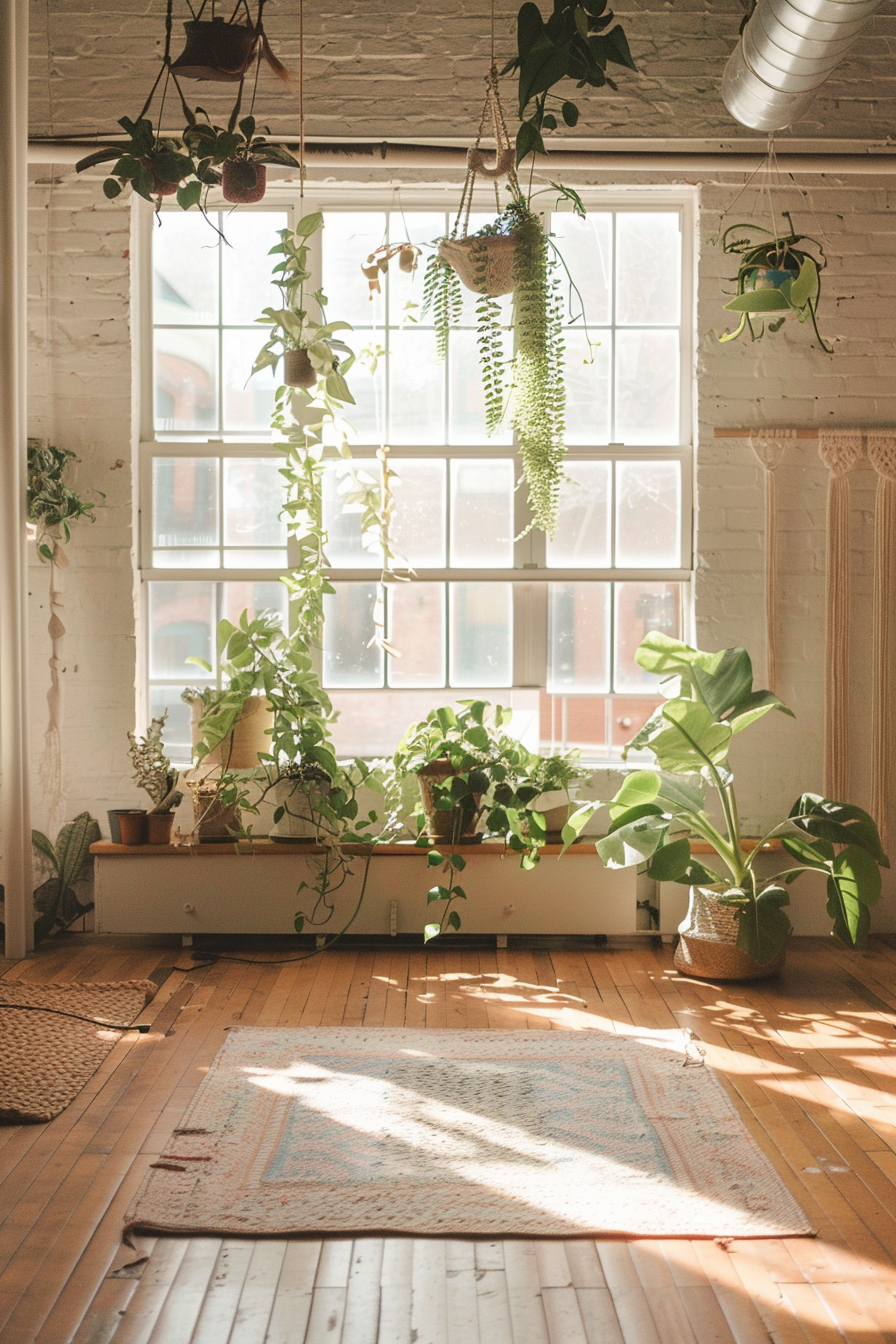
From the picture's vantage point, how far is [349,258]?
520cm

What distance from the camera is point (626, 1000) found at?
4152 mm

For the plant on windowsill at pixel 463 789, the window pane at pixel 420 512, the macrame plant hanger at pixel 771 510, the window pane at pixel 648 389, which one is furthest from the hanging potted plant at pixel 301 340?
the macrame plant hanger at pixel 771 510

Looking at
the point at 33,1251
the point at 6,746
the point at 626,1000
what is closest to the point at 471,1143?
the point at 33,1251

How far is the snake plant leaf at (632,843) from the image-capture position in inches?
Answer: 169

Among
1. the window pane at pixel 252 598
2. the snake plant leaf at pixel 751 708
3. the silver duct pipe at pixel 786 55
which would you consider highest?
the silver duct pipe at pixel 786 55

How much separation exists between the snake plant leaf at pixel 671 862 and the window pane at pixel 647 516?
1.43 meters

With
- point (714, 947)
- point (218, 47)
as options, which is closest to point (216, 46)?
point (218, 47)

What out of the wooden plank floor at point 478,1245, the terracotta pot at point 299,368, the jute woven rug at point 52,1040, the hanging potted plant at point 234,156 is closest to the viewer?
Result: the wooden plank floor at point 478,1245

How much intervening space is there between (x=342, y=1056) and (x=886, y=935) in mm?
2620

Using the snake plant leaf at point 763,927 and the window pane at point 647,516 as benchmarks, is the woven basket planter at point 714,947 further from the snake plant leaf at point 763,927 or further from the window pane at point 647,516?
the window pane at point 647,516

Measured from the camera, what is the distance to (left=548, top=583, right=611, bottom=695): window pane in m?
5.21

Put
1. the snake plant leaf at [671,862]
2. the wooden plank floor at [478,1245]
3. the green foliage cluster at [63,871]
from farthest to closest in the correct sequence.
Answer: the green foliage cluster at [63,871] < the snake plant leaf at [671,862] < the wooden plank floor at [478,1245]

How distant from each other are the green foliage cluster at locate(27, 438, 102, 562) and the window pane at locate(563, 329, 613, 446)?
204cm

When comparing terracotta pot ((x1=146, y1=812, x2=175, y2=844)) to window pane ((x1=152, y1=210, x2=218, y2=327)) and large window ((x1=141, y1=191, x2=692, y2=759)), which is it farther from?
window pane ((x1=152, y1=210, x2=218, y2=327))
